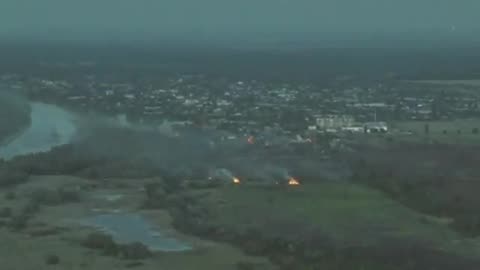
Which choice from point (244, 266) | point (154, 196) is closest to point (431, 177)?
point (154, 196)

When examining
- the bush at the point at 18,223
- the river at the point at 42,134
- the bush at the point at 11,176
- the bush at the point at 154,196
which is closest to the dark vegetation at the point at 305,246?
the bush at the point at 154,196

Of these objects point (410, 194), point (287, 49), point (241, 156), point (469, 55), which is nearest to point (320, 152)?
point (241, 156)

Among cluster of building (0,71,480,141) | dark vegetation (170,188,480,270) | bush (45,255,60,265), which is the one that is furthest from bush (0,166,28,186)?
cluster of building (0,71,480,141)

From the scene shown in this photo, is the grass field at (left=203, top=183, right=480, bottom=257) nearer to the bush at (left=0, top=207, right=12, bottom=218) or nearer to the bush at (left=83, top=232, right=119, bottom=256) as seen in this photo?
the bush at (left=83, top=232, right=119, bottom=256)

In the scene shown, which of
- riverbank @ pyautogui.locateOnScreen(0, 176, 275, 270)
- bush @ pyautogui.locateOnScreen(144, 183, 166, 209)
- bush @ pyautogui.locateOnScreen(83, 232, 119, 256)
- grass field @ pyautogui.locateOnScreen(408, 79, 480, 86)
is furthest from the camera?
grass field @ pyautogui.locateOnScreen(408, 79, 480, 86)

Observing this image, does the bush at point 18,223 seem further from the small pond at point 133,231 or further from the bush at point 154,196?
the bush at point 154,196

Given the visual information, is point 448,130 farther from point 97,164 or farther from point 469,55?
point 469,55
